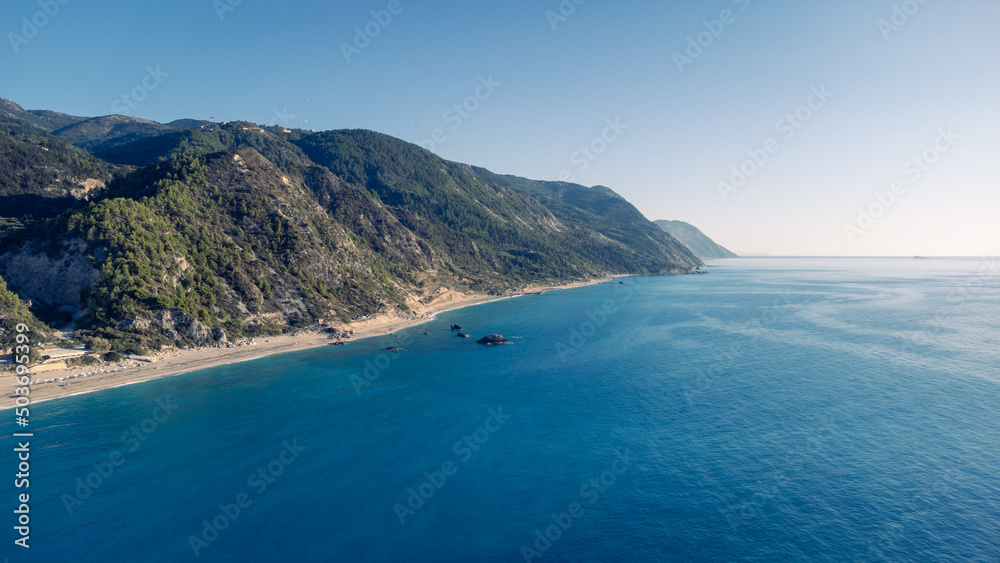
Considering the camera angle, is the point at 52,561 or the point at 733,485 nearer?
the point at 52,561

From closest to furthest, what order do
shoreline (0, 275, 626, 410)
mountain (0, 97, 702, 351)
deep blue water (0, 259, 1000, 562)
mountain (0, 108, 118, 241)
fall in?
1. deep blue water (0, 259, 1000, 562)
2. shoreline (0, 275, 626, 410)
3. mountain (0, 97, 702, 351)
4. mountain (0, 108, 118, 241)

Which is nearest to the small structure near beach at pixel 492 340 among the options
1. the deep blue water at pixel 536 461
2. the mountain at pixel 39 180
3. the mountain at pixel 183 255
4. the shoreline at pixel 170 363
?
the deep blue water at pixel 536 461

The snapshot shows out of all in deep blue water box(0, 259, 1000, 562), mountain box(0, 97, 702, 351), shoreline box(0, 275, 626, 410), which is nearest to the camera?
deep blue water box(0, 259, 1000, 562)

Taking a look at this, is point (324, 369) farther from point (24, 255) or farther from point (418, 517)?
point (24, 255)

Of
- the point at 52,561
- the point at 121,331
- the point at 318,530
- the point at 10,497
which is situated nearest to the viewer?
the point at 52,561

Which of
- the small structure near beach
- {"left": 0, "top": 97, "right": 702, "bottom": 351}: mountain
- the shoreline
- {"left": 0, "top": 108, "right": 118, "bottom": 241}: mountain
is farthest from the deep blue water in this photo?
{"left": 0, "top": 108, "right": 118, "bottom": 241}: mountain

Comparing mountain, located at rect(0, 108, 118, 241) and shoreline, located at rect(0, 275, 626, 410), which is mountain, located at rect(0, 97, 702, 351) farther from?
shoreline, located at rect(0, 275, 626, 410)

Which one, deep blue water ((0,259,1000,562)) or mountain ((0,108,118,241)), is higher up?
mountain ((0,108,118,241))

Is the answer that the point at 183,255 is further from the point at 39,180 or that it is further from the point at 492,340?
the point at 492,340

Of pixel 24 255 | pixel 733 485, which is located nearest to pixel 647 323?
pixel 733 485
